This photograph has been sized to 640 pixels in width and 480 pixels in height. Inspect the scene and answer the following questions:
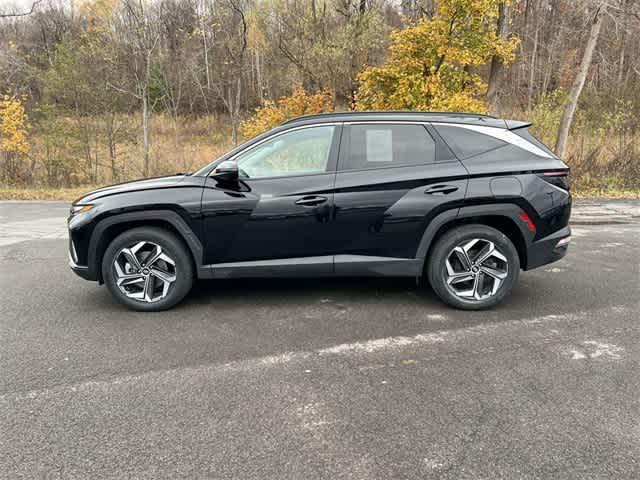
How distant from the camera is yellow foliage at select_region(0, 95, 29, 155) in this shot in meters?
16.2

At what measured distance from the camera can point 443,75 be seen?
11820 mm

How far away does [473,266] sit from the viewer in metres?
4.42

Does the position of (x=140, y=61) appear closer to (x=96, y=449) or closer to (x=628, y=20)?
(x=628, y=20)

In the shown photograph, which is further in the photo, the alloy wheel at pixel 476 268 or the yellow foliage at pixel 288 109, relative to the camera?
the yellow foliage at pixel 288 109

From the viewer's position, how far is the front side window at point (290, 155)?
14.5 ft

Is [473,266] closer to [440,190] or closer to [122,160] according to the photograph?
[440,190]

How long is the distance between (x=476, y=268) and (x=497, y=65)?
11.8 m

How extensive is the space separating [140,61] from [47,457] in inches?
825

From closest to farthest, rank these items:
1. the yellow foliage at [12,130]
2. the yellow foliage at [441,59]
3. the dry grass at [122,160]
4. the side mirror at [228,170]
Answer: the side mirror at [228,170], the yellow foliage at [441,59], the dry grass at [122,160], the yellow foliage at [12,130]

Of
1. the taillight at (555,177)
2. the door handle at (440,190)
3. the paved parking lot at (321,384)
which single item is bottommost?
the paved parking lot at (321,384)

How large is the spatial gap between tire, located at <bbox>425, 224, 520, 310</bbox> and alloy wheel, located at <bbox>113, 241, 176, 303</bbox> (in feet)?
8.19

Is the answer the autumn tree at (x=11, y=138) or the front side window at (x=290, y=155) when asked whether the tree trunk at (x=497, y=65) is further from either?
the autumn tree at (x=11, y=138)

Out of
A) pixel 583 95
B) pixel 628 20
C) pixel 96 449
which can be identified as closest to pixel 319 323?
pixel 96 449

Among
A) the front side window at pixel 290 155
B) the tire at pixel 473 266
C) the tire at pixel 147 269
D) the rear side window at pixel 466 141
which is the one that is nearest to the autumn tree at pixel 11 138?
the tire at pixel 147 269
